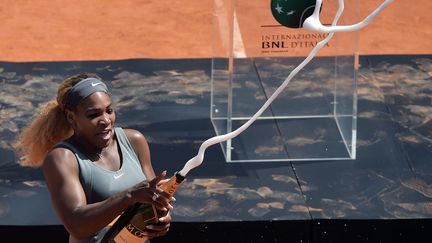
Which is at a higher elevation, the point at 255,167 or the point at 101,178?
the point at 101,178

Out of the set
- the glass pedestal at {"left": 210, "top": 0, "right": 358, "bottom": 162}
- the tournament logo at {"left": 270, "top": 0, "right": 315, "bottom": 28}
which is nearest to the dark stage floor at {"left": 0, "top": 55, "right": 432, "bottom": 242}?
the glass pedestal at {"left": 210, "top": 0, "right": 358, "bottom": 162}

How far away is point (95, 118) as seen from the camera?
413cm

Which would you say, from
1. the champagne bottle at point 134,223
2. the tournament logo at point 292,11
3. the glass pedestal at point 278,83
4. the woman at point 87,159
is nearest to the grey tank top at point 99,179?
the woman at point 87,159

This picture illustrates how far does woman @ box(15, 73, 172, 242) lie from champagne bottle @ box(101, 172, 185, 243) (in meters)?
0.03

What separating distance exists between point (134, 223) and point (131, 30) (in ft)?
21.2

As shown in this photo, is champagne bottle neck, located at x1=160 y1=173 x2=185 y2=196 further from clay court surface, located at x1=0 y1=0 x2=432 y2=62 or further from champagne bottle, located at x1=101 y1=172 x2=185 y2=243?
clay court surface, located at x1=0 y1=0 x2=432 y2=62

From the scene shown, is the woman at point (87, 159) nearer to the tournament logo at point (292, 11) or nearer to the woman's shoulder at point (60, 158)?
the woman's shoulder at point (60, 158)

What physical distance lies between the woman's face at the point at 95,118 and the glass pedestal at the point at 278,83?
2.86 m

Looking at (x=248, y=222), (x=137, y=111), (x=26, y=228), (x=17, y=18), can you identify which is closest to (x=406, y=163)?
(x=248, y=222)

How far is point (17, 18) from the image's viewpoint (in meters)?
10.5

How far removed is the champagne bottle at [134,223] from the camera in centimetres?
386

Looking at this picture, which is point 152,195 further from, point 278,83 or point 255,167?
point 278,83

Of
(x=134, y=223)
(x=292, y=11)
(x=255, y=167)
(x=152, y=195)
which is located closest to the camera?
(x=152, y=195)

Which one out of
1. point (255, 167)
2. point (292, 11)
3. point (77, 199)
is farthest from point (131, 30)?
point (77, 199)
